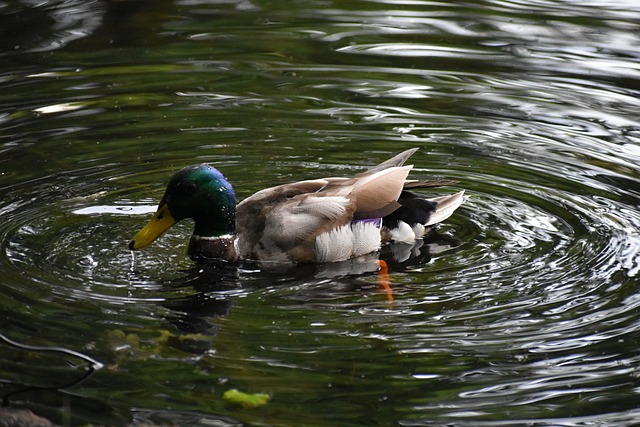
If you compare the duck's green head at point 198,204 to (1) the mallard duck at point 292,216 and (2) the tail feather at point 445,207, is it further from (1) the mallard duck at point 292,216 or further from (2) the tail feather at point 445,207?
(2) the tail feather at point 445,207

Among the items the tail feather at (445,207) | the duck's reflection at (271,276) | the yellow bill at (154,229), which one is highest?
the yellow bill at (154,229)

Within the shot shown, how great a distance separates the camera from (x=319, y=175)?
31.7 feet

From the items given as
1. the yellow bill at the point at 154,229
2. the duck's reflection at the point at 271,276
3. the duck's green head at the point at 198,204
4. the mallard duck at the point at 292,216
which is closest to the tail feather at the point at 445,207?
the mallard duck at the point at 292,216

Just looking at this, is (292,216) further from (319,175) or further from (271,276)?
(319,175)

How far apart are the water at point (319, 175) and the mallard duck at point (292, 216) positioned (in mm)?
220

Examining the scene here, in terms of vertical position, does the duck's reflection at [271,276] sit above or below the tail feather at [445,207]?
below

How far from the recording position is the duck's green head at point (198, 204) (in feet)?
26.9

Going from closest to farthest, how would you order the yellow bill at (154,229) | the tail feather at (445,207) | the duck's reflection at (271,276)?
the duck's reflection at (271,276)
the yellow bill at (154,229)
the tail feather at (445,207)

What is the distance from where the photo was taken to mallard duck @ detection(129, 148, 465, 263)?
8195 mm

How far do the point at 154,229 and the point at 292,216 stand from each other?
0.99 m

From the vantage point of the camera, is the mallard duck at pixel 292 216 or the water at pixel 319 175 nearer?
the water at pixel 319 175

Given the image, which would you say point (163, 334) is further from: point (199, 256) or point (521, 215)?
point (521, 215)

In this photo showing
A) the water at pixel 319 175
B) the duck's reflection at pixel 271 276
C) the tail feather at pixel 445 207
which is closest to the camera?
the water at pixel 319 175

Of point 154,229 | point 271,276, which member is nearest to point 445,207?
point 271,276
